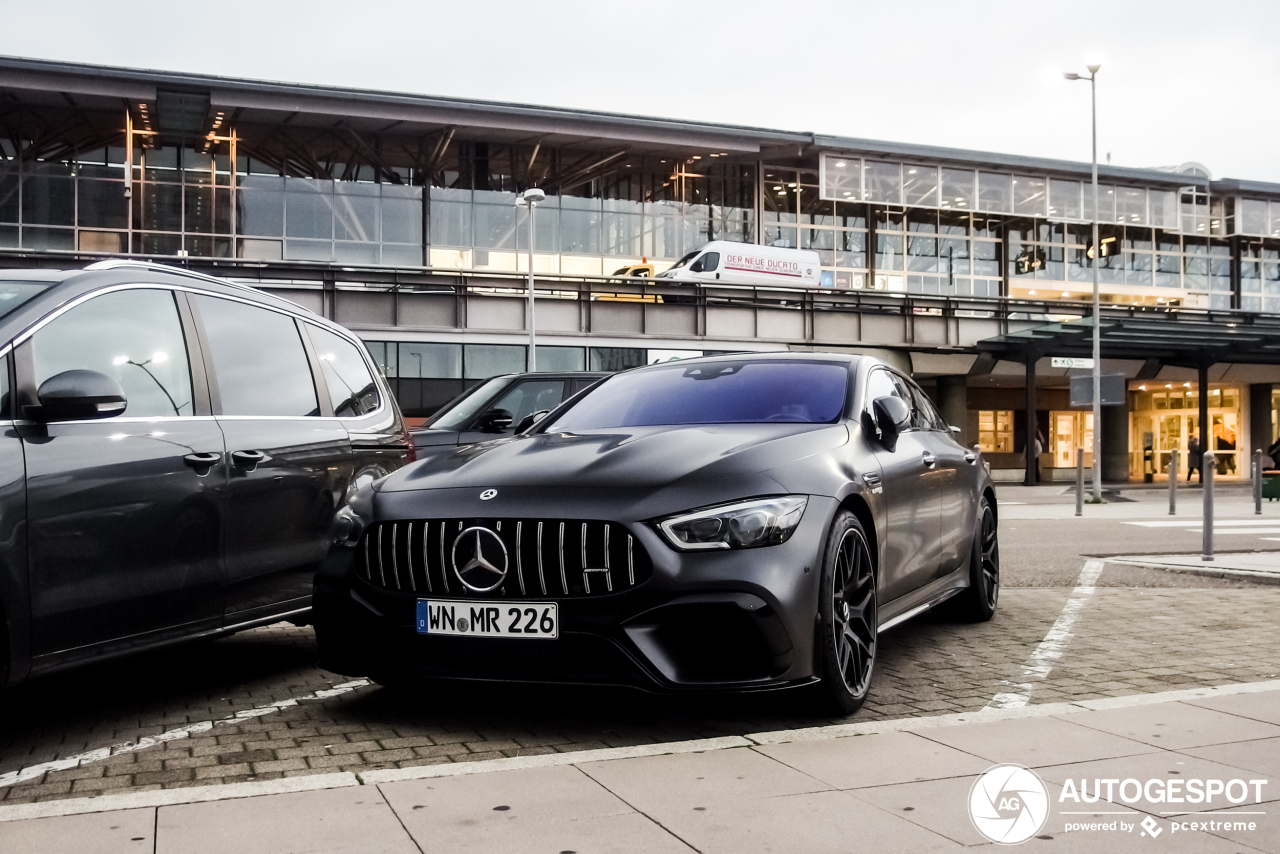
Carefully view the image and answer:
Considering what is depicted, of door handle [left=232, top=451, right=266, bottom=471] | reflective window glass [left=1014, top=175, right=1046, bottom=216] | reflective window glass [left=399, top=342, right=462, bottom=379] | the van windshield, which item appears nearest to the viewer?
door handle [left=232, top=451, right=266, bottom=471]

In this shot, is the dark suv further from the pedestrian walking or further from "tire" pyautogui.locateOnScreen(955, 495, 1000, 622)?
the pedestrian walking

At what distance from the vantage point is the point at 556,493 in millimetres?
4469

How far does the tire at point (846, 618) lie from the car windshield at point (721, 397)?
0.76m

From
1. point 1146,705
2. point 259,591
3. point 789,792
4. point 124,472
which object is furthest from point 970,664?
point 124,472

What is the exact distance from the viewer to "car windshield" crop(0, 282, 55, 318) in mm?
4336

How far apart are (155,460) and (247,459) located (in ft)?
1.97

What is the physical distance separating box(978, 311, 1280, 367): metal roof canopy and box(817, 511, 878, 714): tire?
103 feet

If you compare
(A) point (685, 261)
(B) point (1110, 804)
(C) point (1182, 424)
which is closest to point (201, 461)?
(B) point (1110, 804)

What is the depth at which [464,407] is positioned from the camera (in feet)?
37.2

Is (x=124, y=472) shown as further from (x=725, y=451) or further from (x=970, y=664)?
(x=970, y=664)

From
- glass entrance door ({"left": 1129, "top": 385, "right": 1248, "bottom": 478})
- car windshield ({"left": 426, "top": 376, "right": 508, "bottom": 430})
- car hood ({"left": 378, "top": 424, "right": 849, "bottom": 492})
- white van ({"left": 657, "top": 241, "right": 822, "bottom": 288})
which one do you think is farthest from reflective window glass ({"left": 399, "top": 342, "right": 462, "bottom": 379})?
car hood ({"left": 378, "top": 424, "right": 849, "bottom": 492})

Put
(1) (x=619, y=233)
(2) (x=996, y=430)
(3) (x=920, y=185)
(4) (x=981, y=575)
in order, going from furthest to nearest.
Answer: (2) (x=996, y=430), (3) (x=920, y=185), (1) (x=619, y=233), (4) (x=981, y=575)

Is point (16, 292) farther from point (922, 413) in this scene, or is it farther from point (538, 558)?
point (922, 413)

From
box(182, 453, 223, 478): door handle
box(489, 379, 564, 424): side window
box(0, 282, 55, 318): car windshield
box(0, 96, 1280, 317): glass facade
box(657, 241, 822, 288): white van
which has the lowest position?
box(182, 453, 223, 478): door handle
